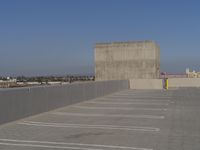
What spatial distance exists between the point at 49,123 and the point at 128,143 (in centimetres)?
418

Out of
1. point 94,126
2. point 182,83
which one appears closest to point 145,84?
point 182,83

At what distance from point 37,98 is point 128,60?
3096 centimetres

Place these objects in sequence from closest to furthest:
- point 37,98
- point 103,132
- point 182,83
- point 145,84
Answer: point 103,132, point 37,98, point 145,84, point 182,83

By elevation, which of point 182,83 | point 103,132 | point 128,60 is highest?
point 128,60

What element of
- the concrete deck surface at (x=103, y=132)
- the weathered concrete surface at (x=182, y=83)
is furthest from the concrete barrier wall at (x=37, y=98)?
the weathered concrete surface at (x=182, y=83)

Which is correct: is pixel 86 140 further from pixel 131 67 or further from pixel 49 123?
pixel 131 67

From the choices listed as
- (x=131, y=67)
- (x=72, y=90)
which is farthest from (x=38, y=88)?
(x=131, y=67)

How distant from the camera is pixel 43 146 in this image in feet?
29.3

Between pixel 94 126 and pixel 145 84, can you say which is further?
pixel 145 84

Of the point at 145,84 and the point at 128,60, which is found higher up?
the point at 128,60

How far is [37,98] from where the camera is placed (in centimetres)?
1585

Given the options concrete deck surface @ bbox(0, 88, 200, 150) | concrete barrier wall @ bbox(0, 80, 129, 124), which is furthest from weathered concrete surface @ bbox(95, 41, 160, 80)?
concrete deck surface @ bbox(0, 88, 200, 150)

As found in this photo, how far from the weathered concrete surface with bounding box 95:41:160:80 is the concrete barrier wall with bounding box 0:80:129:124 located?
21.3 meters

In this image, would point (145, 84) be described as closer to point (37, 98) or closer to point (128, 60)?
point (128, 60)
